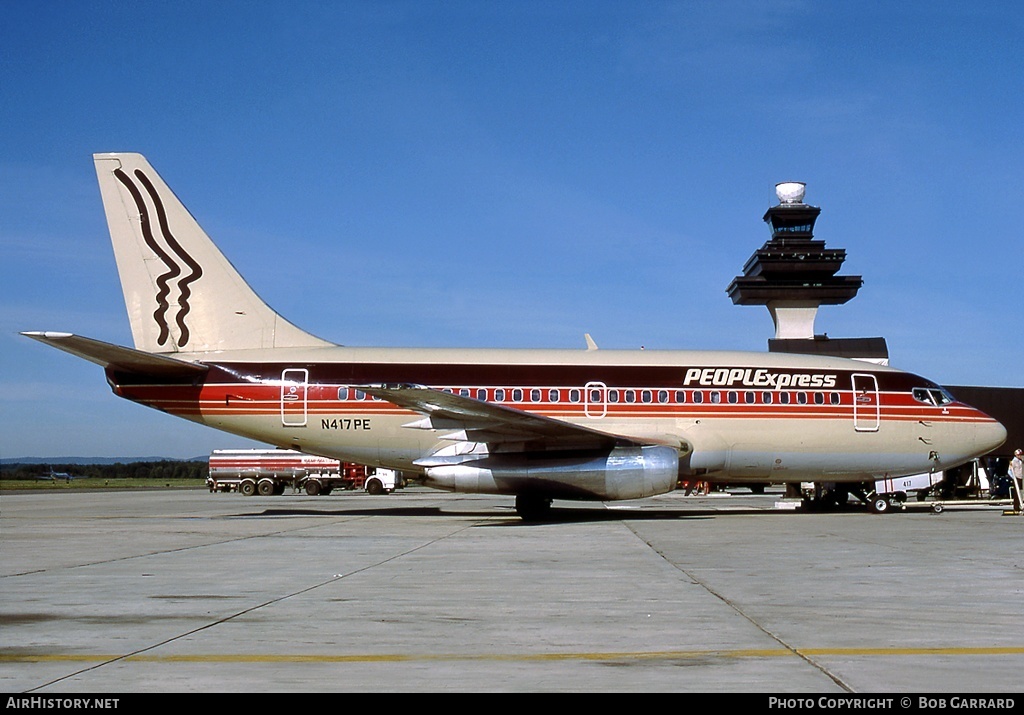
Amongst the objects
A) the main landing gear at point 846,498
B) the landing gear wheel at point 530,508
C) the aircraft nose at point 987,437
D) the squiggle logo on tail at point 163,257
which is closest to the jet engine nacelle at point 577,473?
the landing gear wheel at point 530,508

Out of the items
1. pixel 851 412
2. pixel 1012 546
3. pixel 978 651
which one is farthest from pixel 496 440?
pixel 978 651

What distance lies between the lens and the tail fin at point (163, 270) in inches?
912

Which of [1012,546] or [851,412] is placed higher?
[851,412]

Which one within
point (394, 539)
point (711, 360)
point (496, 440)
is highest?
point (711, 360)

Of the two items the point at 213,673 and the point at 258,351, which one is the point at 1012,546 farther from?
the point at 258,351

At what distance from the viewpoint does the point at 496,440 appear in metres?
20.9

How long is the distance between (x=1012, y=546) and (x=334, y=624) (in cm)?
1088

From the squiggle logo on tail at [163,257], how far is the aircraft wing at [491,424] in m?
6.35

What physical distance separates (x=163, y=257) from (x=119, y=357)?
314 centimetres

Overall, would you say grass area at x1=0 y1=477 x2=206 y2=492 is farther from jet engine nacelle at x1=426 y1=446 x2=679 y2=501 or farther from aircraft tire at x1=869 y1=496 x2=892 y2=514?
aircraft tire at x1=869 y1=496 x2=892 y2=514

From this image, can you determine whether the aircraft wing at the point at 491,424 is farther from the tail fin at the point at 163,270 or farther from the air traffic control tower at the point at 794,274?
the air traffic control tower at the point at 794,274

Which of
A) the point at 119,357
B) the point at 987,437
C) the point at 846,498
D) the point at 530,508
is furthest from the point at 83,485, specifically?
the point at 987,437
